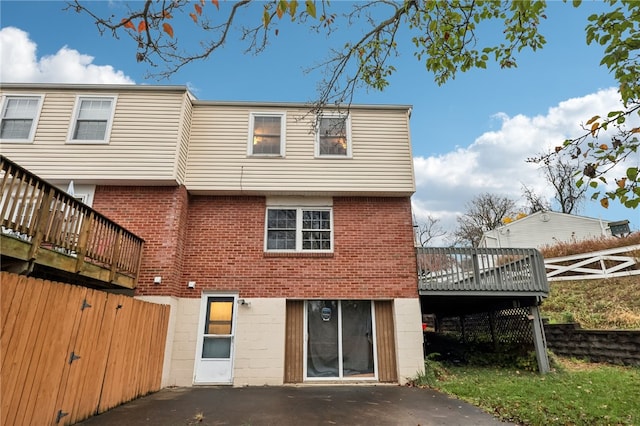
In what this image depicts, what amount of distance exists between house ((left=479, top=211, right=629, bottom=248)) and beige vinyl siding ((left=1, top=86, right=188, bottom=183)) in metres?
23.7

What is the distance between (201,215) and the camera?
9.59 m

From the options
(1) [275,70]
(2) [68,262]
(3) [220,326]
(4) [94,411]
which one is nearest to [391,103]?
(1) [275,70]

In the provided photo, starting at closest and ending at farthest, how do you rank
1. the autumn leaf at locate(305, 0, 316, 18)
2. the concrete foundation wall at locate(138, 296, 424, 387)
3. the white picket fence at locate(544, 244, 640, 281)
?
1. the autumn leaf at locate(305, 0, 316, 18)
2. the concrete foundation wall at locate(138, 296, 424, 387)
3. the white picket fence at locate(544, 244, 640, 281)

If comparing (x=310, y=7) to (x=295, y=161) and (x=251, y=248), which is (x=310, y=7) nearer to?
(x=295, y=161)

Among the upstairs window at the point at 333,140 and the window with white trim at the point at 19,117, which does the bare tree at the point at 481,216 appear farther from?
the window with white trim at the point at 19,117

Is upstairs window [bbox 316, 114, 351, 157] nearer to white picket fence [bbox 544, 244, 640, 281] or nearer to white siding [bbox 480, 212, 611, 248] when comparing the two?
white picket fence [bbox 544, 244, 640, 281]

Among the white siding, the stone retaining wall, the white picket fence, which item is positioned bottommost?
the stone retaining wall

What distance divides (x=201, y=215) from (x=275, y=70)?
4.62 m

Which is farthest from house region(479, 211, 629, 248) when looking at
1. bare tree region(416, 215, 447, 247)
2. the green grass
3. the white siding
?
the green grass

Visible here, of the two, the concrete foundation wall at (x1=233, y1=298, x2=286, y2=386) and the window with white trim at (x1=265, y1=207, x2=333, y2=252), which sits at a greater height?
the window with white trim at (x1=265, y1=207, x2=333, y2=252)

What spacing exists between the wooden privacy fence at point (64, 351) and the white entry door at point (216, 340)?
1571 mm

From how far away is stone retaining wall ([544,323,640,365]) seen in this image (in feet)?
29.0

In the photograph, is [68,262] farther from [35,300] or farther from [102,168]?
[102,168]

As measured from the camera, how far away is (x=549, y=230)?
950 inches
